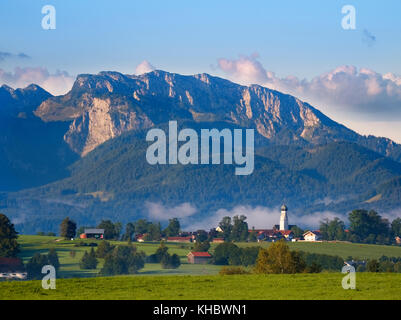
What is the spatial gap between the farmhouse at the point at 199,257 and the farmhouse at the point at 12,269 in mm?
37290

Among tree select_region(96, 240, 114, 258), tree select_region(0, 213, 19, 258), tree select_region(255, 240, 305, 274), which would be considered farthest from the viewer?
tree select_region(96, 240, 114, 258)

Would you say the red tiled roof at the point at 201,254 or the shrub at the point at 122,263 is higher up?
the red tiled roof at the point at 201,254

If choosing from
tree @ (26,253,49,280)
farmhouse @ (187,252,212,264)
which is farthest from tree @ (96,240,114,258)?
tree @ (26,253,49,280)

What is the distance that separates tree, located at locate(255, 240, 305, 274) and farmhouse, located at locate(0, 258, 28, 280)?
211 ft

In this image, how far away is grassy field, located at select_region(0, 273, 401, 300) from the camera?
188 ft

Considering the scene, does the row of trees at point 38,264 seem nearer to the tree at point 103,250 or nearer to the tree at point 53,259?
the tree at point 53,259

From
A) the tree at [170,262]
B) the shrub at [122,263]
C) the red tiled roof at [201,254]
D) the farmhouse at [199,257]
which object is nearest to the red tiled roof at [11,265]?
the shrub at [122,263]

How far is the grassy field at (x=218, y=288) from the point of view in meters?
57.3

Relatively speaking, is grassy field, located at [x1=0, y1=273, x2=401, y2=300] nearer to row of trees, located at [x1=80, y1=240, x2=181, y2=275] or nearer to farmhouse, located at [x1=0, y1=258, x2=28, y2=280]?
farmhouse, located at [x1=0, y1=258, x2=28, y2=280]

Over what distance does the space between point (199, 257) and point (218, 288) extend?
130758 millimetres

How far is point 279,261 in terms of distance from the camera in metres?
90.9

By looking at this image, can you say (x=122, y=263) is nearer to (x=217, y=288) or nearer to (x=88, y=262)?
(x=88, y=262)
